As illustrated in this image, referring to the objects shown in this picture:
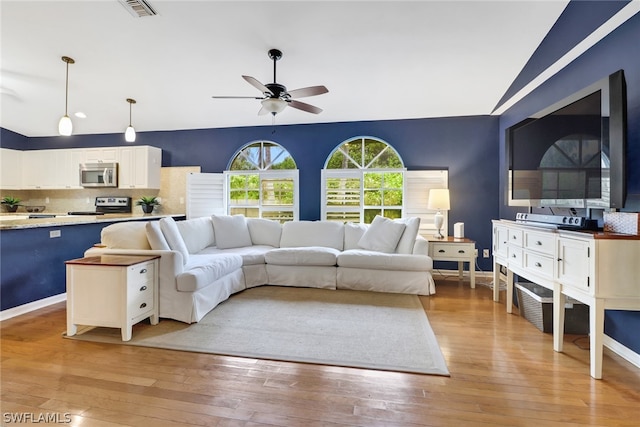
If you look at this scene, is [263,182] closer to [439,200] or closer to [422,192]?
[422,192]

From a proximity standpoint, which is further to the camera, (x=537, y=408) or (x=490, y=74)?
(x=490, y=74)

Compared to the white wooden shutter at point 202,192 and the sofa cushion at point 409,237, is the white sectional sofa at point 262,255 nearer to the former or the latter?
the sofa cushion at point 409,237

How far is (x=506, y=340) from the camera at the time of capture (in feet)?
7.85

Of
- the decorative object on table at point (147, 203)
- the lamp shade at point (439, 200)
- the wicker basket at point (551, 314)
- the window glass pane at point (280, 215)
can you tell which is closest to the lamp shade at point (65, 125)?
the decorative object on table at point (147, 203)

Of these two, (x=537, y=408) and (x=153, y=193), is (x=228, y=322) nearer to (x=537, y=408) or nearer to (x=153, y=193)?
(x=537, y=408)

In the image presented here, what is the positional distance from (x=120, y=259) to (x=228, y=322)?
110 cm

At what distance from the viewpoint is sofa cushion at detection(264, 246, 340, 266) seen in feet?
12.2

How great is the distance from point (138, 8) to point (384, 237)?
362 centimetres

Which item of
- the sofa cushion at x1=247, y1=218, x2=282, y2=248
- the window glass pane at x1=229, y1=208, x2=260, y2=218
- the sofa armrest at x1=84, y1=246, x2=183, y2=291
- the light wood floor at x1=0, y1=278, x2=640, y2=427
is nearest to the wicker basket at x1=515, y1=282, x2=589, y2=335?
the light wood floor at x1=0, y1=278, x2=640, y2=427

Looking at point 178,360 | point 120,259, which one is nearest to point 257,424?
point 178,360

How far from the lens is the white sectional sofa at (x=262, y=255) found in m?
2.72

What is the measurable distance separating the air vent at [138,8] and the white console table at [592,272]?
397cm

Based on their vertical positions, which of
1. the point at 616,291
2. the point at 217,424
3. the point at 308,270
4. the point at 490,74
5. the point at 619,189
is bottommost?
the point at 217,424

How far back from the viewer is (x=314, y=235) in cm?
434
